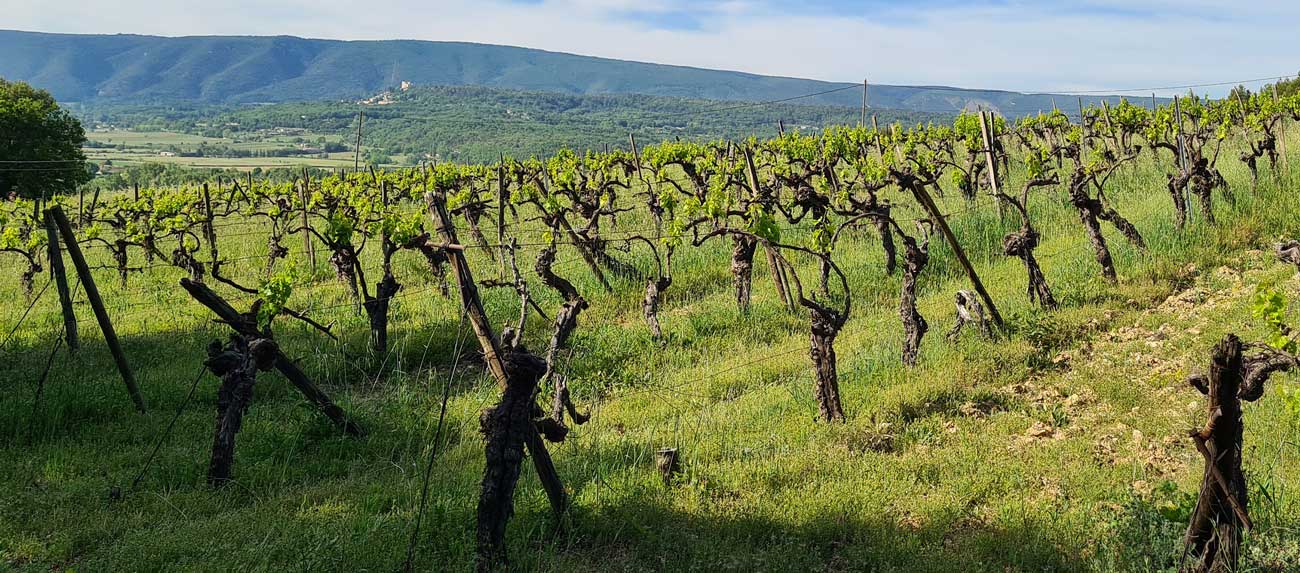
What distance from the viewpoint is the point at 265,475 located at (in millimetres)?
6145

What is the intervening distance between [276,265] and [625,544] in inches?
535

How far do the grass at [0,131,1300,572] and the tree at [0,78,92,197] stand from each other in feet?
90.5

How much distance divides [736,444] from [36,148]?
38.8 m

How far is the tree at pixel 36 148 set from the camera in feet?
109

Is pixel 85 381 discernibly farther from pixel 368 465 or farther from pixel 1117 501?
pixel 1117 501

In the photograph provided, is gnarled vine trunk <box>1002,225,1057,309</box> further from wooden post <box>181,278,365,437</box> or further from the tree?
the tree

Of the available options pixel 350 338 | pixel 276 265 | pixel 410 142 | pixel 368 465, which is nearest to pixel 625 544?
pixel 368 465

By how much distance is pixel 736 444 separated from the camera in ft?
21.2

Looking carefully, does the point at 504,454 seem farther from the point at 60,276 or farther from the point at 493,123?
the point at 493,123

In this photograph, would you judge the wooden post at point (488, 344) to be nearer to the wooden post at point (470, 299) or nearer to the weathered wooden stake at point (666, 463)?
the wooden post at point (470, 299)

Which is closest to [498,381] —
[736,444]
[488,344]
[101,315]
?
[488,344]

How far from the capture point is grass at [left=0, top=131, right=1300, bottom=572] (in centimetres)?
486

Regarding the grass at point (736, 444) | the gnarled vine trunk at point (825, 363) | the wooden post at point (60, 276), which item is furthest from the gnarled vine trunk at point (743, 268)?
the wooden post at point (60, 276)

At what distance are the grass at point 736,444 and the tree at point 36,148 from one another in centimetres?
2759
